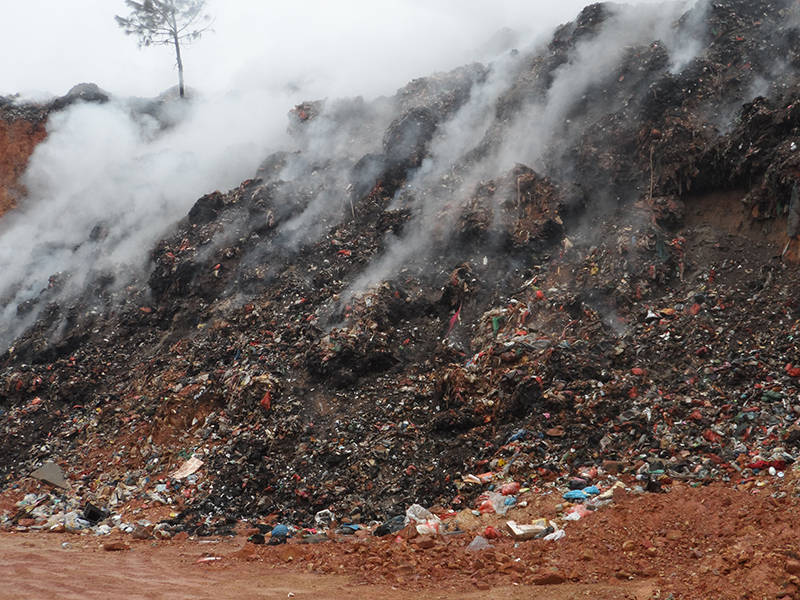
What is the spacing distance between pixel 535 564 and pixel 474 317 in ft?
16.6

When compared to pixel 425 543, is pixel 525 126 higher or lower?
higher

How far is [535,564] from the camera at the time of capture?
4379mm

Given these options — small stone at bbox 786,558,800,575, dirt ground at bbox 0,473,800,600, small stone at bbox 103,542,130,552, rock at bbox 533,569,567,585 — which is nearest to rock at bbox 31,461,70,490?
small stone at bbox 103,542,130,552

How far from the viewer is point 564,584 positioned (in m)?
4.02

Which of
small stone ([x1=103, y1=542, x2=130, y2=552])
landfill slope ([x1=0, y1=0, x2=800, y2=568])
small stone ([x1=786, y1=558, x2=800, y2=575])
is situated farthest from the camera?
landfill slope ([x1=0, y1=0, x2=800, y2=568])

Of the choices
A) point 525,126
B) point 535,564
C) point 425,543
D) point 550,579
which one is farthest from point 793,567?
point 525,126

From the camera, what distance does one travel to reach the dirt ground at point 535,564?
3.81m

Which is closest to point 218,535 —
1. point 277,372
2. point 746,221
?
point 277,372

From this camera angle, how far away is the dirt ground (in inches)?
150

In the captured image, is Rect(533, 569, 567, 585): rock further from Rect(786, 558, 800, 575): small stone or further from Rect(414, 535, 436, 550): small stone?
Rect(786, 558, 800, 575): small stone

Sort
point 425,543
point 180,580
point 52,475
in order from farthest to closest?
point 52,475 → point 425,543 → point 180,580

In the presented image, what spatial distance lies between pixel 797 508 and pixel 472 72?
13219 mm

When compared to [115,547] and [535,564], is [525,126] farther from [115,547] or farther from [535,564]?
[115,547]

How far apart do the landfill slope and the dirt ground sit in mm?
804
